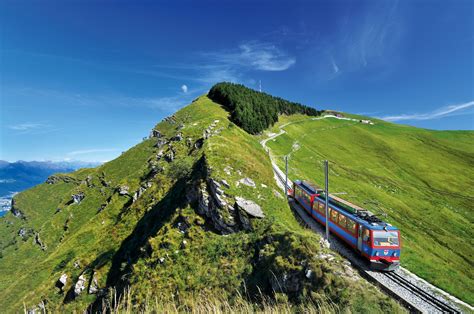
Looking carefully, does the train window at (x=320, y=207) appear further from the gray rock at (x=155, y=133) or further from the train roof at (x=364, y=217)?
the gray rock at (x=155, y=133)

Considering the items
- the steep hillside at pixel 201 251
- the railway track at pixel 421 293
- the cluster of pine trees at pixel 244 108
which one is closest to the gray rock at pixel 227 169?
the steep hillside at pixel 201 251

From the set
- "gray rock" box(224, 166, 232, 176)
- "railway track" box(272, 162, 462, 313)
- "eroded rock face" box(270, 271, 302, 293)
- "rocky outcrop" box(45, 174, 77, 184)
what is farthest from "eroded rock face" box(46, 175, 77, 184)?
"railway track" box(272, 162, 462, 313)

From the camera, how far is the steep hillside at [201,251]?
53.5ft

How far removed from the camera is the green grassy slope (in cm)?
3045

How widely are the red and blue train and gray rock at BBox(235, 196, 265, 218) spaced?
8.49m

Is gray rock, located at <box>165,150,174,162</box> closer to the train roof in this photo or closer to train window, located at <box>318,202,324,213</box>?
train window, located at <box>318,202,324,213</box>

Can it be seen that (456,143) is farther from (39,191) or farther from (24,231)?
(39,191)

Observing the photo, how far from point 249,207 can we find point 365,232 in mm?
10884

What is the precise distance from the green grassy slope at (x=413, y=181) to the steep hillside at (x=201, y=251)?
36.4ft

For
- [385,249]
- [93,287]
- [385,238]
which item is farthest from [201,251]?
[93,287]

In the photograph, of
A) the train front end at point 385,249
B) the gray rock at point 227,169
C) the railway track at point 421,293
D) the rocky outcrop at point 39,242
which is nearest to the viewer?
the railway track at point 421,293

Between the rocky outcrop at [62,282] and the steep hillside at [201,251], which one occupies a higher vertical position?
the steep hillside at [201,251]

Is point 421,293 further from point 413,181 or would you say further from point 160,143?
point 160,143

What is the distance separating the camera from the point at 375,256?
19016 mm
